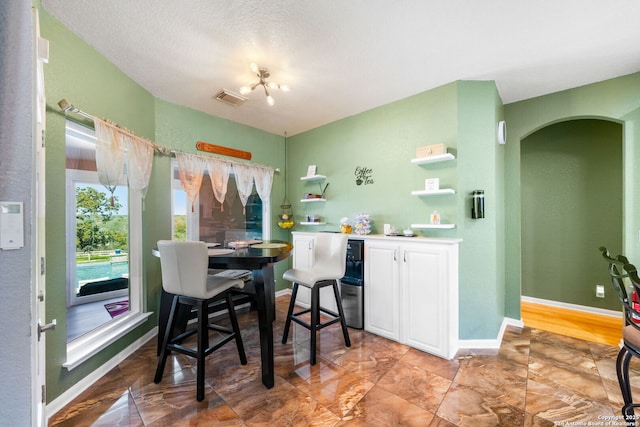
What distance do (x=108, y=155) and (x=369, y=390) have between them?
283cm

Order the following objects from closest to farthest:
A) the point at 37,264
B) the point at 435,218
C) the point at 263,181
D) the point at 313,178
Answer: the point at 37,264
the point at 435,218
the point at 313,178
the point at 263,181

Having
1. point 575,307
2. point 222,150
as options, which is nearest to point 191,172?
point 222,150

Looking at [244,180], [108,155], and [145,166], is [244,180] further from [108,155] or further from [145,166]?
[108,155]

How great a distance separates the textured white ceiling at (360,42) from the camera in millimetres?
1711

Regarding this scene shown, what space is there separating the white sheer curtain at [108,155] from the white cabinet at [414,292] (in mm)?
2492

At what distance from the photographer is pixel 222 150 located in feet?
11.5

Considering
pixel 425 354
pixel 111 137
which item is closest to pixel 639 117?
pixel 425 354

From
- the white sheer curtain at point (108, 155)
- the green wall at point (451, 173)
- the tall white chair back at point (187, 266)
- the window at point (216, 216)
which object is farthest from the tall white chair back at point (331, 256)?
the white sheer curtain at point (108, 155)

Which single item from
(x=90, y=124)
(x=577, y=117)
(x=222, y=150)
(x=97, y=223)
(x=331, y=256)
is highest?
(x=577, y=117)

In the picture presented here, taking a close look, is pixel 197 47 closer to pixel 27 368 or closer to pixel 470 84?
pixel 27 368

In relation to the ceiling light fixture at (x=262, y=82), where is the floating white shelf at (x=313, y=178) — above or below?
below

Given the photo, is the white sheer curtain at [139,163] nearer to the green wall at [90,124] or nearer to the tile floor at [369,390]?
the green wall at [90,124]

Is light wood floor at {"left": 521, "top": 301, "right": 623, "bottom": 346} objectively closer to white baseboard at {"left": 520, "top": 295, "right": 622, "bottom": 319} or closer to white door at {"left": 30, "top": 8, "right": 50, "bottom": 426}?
white baseboard at {"left": 520, "top": 295, "right": 622, "bottom": 319}

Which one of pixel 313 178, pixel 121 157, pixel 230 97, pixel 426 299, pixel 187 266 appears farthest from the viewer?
pixel 313 178
